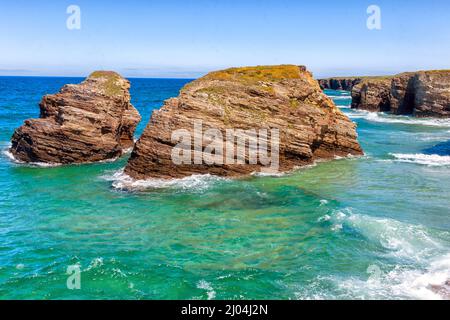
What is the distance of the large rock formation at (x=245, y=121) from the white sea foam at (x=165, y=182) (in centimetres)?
70

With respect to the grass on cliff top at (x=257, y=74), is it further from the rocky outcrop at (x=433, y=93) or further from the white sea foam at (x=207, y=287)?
the rocky outcrop at (x=433, y=93)

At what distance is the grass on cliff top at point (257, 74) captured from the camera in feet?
154

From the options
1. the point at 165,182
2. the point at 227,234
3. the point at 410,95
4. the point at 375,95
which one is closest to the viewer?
the point at 227,234

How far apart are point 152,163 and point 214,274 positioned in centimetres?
2058

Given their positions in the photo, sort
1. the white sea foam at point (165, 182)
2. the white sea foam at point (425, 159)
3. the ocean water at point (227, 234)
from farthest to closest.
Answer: the white sea foam at point (425, 159) → the white sea foam at point (165, 182) → the ocean water at point (227, 234)

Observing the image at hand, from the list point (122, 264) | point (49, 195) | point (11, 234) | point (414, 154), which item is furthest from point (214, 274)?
point (414, 154)

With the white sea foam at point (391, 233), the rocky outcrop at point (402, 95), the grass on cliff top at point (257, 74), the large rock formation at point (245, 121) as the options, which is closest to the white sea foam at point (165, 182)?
the large rock formation at point (245, 121)

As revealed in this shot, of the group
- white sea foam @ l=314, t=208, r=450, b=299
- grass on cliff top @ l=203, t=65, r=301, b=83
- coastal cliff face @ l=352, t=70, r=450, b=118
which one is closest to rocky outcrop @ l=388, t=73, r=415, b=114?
coastal cliff face @ l=352, t=70, r=450, b=118

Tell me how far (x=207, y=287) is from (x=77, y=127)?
32789mm

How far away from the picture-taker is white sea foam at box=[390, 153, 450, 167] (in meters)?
49.5

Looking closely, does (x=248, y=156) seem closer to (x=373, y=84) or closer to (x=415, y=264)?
(x=415, y=264)

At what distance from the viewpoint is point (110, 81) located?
53.4 meters

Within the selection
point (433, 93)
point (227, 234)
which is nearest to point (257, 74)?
point (227, 234)

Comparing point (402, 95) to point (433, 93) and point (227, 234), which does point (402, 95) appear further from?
point (227, 234)
